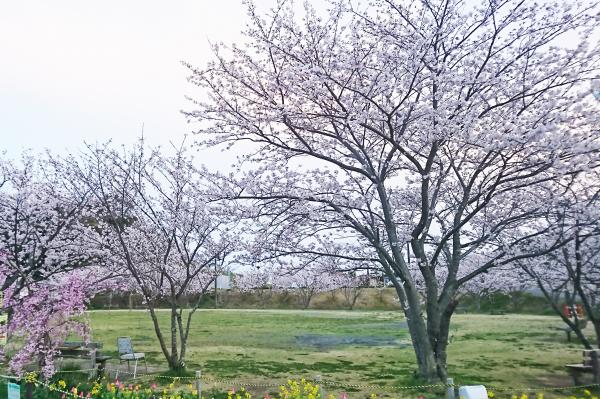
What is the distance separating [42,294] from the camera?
9.09 metres

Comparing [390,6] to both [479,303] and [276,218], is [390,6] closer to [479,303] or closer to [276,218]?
[276,218]

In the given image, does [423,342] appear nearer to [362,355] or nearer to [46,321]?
[362,355]

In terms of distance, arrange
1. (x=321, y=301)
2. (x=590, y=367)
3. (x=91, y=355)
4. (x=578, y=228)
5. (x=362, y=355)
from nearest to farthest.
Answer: (x=578, y=228)
(x=590, y=367)
(x=91, y=355)
(x=362, y=355)
(x=321, y=301)

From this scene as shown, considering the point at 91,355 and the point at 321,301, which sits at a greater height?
the point at 91,355

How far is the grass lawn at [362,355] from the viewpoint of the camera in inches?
398

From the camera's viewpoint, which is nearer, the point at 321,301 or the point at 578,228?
the point at 578,228

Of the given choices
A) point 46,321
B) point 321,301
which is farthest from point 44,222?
point 321,301

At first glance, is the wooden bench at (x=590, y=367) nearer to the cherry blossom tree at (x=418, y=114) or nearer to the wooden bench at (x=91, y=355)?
the cherry blossom tree at (x=418, y=114)

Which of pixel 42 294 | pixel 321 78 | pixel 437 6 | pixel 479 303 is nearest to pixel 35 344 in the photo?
pixel 42 294

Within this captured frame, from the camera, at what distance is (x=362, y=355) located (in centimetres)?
1357

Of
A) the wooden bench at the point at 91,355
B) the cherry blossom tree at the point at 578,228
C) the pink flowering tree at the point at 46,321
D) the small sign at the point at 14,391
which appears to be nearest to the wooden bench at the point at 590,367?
the cherry blossom tree at the point at 578,228

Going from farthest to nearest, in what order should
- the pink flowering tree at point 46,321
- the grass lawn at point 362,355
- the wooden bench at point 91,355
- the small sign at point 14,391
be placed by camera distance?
the grass lawn at point 362,355
the wooden bench at point 91,355
the pink flowering tree at point 46,321
the small sign at point 14,391

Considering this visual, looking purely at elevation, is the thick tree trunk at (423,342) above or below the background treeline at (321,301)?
above

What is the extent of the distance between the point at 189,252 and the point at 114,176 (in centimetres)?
265
